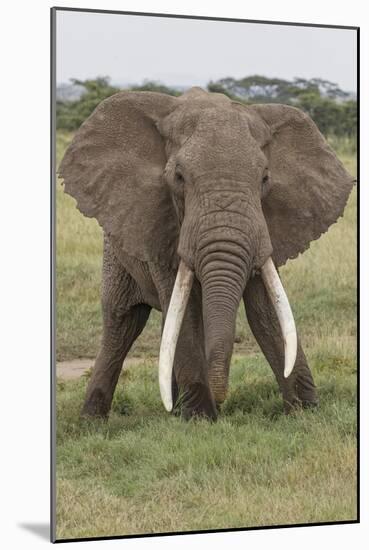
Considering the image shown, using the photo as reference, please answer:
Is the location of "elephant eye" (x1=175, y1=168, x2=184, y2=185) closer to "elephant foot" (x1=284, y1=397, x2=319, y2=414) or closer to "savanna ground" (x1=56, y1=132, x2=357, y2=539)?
"savanna ground" (x1=56, y1=132, x2=357, y2=539)

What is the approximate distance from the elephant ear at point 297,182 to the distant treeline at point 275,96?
0.33m

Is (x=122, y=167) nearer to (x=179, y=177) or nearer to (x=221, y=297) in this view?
(x=179, y=177)

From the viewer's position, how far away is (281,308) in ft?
29.5

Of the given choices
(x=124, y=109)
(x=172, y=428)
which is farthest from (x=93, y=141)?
(x=172, y=428)

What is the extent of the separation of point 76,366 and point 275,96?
1.72 m

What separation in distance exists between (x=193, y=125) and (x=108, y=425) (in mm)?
1627

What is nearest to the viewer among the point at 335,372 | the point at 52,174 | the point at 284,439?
the point at 52,174

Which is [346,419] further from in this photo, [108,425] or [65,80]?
[65,80]

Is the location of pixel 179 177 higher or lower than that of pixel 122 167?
higher

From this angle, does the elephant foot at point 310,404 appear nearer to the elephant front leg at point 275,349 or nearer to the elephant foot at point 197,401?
the elephant front leg at point 275,349

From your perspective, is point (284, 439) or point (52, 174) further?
point (284, 439)

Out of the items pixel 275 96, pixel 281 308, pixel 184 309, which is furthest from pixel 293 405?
pixel 275 96

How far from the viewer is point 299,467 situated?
930cm

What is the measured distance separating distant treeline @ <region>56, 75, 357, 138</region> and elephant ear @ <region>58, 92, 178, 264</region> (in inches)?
5.9
